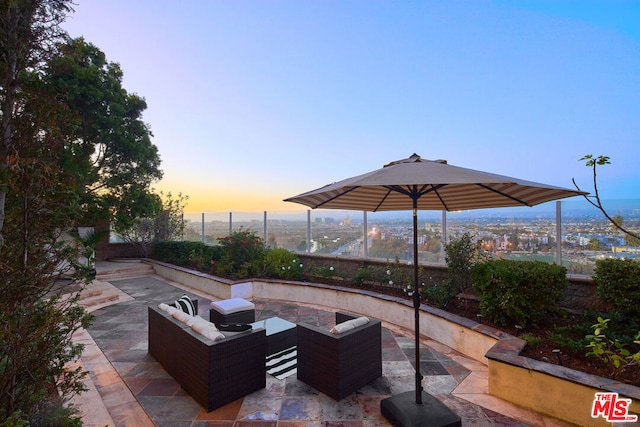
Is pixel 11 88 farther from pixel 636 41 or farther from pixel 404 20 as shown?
pixel 636 41

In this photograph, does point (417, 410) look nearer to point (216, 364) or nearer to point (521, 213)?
point (216, 364)

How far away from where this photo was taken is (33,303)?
1.94 metres

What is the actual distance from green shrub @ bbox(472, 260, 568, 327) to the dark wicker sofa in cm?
306

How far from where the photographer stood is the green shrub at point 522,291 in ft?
12.2

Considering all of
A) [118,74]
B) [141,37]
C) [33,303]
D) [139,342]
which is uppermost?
[118,74]

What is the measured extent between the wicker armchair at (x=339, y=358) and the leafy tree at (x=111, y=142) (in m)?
10.4

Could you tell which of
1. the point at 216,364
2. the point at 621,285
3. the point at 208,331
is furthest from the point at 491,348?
the point at 208,331

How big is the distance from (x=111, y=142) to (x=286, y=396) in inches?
461

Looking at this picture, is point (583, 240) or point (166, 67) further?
point (166, 67)

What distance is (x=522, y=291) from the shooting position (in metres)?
3.74

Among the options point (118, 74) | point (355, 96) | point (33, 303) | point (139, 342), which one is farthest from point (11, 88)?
point (118, 74)

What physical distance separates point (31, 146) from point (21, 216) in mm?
496

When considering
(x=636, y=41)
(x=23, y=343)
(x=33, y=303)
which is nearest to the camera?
(x=23, y=343)

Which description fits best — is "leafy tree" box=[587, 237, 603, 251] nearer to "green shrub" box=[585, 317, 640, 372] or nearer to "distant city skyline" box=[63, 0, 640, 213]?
"distant city skyline" box=[63, 0, 640, 213]
